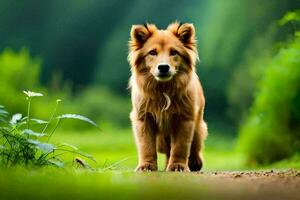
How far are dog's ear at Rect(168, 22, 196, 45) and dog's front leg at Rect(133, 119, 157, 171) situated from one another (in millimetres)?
915

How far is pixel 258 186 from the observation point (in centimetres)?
510

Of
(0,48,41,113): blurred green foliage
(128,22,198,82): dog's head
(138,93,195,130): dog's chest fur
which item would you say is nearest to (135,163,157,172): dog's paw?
(138,93,195,130): dog's chest fur

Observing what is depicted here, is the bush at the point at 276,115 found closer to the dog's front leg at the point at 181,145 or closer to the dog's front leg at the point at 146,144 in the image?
the dog's front leg at the point at 181,145

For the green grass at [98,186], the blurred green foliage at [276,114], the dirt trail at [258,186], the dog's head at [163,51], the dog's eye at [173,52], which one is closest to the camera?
the green grass at [98,186]

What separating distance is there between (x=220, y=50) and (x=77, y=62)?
18.2 feet

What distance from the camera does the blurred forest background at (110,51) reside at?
2069 cm

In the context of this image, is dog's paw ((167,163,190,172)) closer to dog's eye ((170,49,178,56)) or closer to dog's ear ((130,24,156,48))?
dog's eye ((170,49,178,56))

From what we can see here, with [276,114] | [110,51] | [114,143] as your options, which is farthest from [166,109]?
[110,51]

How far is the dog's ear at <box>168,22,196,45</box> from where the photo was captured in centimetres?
760

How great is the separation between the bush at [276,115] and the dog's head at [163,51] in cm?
323

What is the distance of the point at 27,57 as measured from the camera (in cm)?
2156

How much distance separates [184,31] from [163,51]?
0.44 meters

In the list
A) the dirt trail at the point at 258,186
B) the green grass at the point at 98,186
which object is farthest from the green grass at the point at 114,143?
the green grass at the point at 98,186

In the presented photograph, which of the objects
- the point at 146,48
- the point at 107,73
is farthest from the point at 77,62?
the point at 146,48
